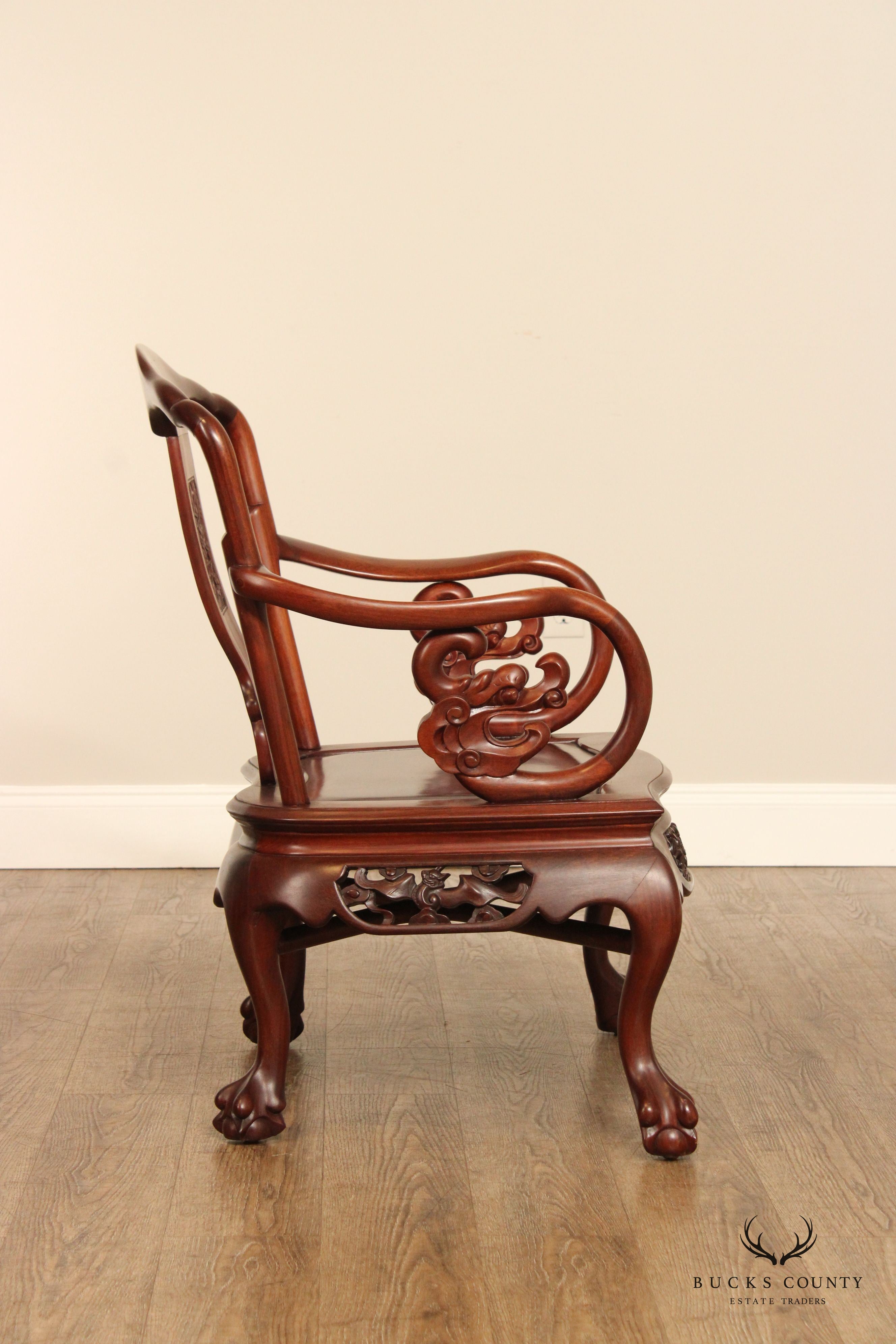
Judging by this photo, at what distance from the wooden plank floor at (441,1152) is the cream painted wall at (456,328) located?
2.21 feet

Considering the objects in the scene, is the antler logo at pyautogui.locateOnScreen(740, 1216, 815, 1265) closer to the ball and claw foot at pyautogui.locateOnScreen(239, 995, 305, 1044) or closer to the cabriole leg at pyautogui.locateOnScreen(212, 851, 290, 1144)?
the cabriole leg at pyautogui.locateOnScreen(212, 851, 290, 1144)

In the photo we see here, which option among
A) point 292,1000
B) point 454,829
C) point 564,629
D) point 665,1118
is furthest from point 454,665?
point 564,629

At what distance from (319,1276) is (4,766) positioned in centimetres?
172

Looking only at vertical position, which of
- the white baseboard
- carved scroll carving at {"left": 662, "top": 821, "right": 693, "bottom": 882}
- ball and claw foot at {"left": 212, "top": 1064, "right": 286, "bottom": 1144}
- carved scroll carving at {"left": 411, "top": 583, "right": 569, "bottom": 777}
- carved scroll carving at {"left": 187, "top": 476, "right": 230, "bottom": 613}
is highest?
carved scroll carving at {"left": 187, "top": 476, "right": 230, "bottom": 613}

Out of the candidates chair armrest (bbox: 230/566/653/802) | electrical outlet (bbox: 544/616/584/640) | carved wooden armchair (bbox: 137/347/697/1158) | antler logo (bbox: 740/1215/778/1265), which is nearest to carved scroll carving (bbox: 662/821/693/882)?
carved wooden armchair (bbox: 137/347/697/1158)

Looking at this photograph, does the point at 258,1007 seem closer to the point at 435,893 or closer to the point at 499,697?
the point at 435,893

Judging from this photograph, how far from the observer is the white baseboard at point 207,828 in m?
2.54

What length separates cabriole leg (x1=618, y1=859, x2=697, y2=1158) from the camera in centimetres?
131

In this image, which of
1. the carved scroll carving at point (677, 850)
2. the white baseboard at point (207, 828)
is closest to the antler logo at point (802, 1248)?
the carved scroll carving at point (677, 850)

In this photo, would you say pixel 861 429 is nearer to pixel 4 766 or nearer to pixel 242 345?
pixel 242 345

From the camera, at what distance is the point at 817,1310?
1.08 meters

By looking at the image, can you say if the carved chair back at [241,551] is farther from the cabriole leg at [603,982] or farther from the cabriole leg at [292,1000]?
the cabriole leg at [603,982]

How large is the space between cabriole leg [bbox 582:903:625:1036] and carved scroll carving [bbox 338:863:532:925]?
36 cm

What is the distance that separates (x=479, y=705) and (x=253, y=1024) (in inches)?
25.7
